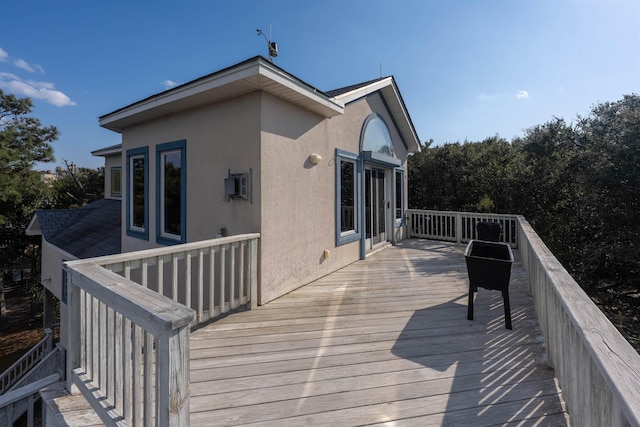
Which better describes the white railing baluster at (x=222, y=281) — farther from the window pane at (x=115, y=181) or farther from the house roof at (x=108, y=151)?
the window pane at (x=115, y=181)

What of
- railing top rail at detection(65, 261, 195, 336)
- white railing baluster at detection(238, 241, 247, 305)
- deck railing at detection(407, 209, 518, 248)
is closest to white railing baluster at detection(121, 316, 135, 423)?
railing top rail at detection(65, 261, 195, 336)

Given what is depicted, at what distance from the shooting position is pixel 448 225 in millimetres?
9422

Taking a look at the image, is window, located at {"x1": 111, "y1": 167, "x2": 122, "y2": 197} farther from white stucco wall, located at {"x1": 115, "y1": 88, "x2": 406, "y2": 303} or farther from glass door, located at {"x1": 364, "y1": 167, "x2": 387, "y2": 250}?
glass door, located at {"x1": 364, "y1": 167, "x2": 387, "y2": 250}

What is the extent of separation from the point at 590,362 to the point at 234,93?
428cm

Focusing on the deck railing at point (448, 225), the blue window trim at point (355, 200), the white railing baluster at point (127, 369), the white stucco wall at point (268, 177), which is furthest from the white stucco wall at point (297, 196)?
the deck railing at point (448, 225)

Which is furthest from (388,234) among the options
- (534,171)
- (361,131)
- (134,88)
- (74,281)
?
(134,88)

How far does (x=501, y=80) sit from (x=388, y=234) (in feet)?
15.5

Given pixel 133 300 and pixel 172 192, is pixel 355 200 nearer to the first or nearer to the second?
pixel 172 192

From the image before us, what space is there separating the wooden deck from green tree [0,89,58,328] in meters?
14.7

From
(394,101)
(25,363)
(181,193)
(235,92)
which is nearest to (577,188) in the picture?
(394,101)

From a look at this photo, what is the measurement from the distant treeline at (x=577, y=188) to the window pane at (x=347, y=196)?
5.08 m

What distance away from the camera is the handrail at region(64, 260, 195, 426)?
51.2 inches

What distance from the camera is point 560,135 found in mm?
9266

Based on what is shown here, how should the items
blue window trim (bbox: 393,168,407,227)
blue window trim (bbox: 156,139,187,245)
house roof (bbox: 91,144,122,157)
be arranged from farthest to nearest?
house roof (bbox: 91,144,122,157), blue window trim (bbox: 393,168,407,227), blue window trim (bbox: 156,139,187,245)
